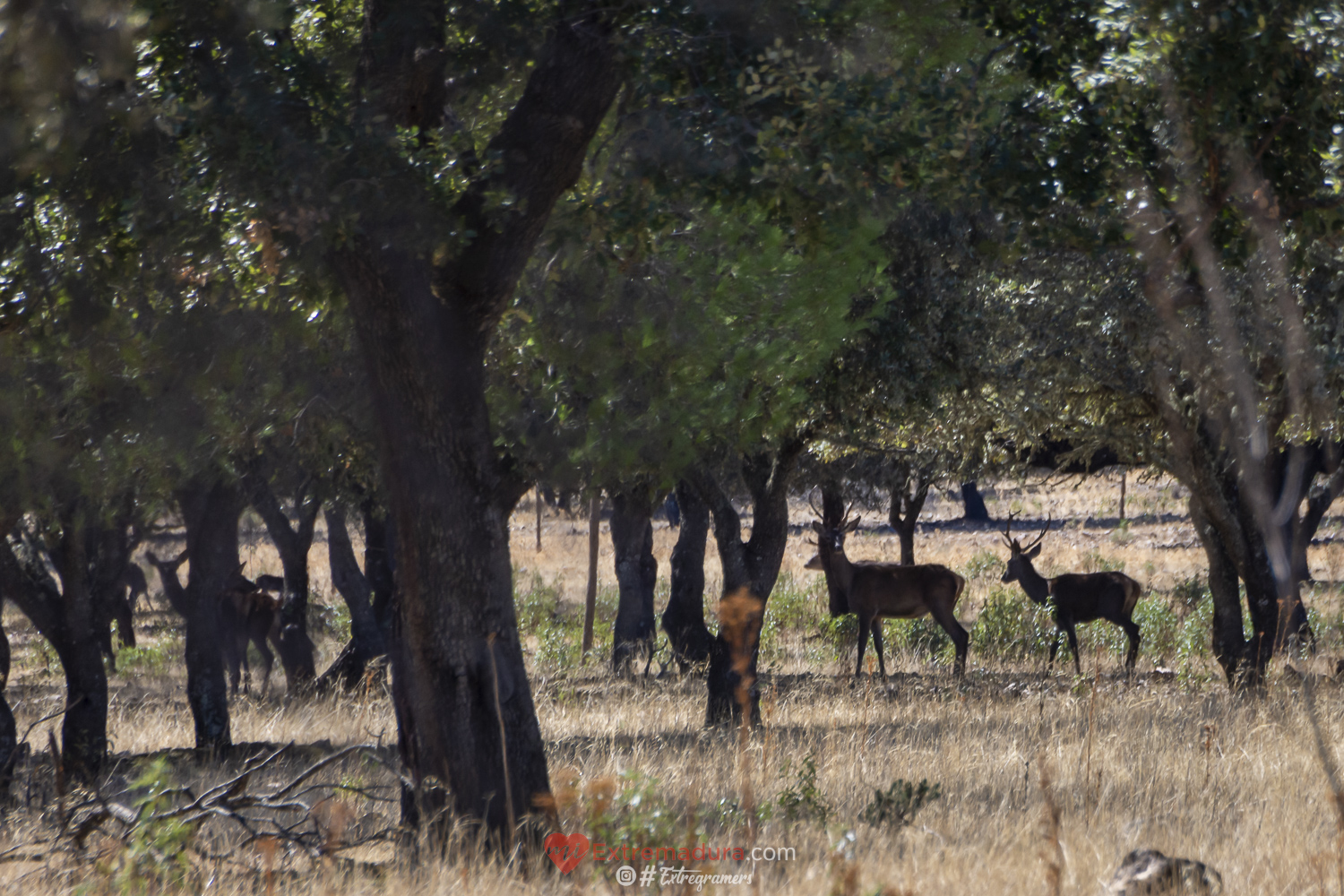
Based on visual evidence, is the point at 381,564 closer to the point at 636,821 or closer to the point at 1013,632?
the point at 1013,632

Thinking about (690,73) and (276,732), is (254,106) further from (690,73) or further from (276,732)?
(276,732)

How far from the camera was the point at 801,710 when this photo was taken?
40.8 ft

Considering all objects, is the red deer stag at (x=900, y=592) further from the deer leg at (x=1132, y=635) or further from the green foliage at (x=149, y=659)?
the green foliage at (x=149, y=659)

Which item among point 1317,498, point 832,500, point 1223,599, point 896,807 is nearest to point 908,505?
point 832,500

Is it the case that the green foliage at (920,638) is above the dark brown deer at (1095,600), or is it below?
below

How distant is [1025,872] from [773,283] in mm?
4048

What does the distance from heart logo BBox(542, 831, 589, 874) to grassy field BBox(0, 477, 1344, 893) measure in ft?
0.22

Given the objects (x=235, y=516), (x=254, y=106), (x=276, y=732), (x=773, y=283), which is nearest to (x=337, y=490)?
(x=235, y=516)

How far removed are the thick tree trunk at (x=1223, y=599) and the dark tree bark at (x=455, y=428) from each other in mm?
8447

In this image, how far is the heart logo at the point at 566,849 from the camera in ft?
16.3

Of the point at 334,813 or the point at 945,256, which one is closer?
the point at 334,813

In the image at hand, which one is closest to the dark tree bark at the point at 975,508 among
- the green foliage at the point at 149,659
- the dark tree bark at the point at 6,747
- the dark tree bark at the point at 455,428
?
the green foliage at the point at 149,659

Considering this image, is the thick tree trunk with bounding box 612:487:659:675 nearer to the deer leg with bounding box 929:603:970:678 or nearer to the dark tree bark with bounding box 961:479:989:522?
the deer leg with bounding box 929:603:970:678

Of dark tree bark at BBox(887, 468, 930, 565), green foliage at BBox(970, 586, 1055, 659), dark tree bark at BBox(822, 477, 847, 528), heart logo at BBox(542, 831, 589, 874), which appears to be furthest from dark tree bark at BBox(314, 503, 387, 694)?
heart logo at BBox(542, 831, 589, 874)
